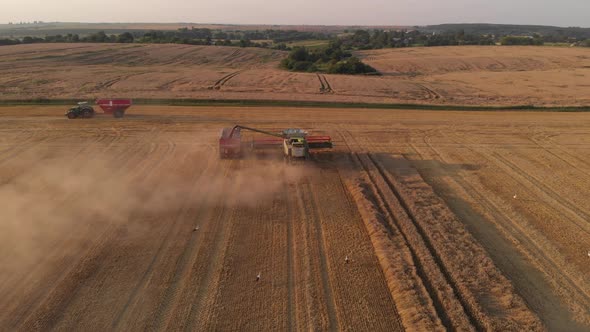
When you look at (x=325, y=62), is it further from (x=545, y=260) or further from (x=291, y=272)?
(x=291, y=272)

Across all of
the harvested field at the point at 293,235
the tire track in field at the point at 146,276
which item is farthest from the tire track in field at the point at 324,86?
the tire track in field at the point at 146,276

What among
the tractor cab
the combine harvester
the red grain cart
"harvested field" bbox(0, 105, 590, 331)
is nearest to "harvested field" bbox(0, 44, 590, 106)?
the red grain cart

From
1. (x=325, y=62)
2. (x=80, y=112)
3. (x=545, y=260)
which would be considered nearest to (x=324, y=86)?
(x=325, y=62)

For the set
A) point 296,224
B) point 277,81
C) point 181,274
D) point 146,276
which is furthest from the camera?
point 277,81

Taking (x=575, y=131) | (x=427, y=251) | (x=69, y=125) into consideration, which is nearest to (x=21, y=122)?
(x=69, y=125)

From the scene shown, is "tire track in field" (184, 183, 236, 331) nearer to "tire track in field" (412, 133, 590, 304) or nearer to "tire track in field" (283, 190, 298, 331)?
"tire track in field" (283, 190, 298, 331)

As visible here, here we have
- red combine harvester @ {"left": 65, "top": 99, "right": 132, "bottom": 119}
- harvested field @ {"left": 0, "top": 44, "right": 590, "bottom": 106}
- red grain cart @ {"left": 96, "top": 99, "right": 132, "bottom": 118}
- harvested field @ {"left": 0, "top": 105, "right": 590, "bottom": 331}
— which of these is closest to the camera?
harvested field @ {"left": 0, "top": 105, "right": 590, "bottom": 331}

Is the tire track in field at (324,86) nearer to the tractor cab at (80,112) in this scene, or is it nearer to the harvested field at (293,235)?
the harvested field at (293,235)
